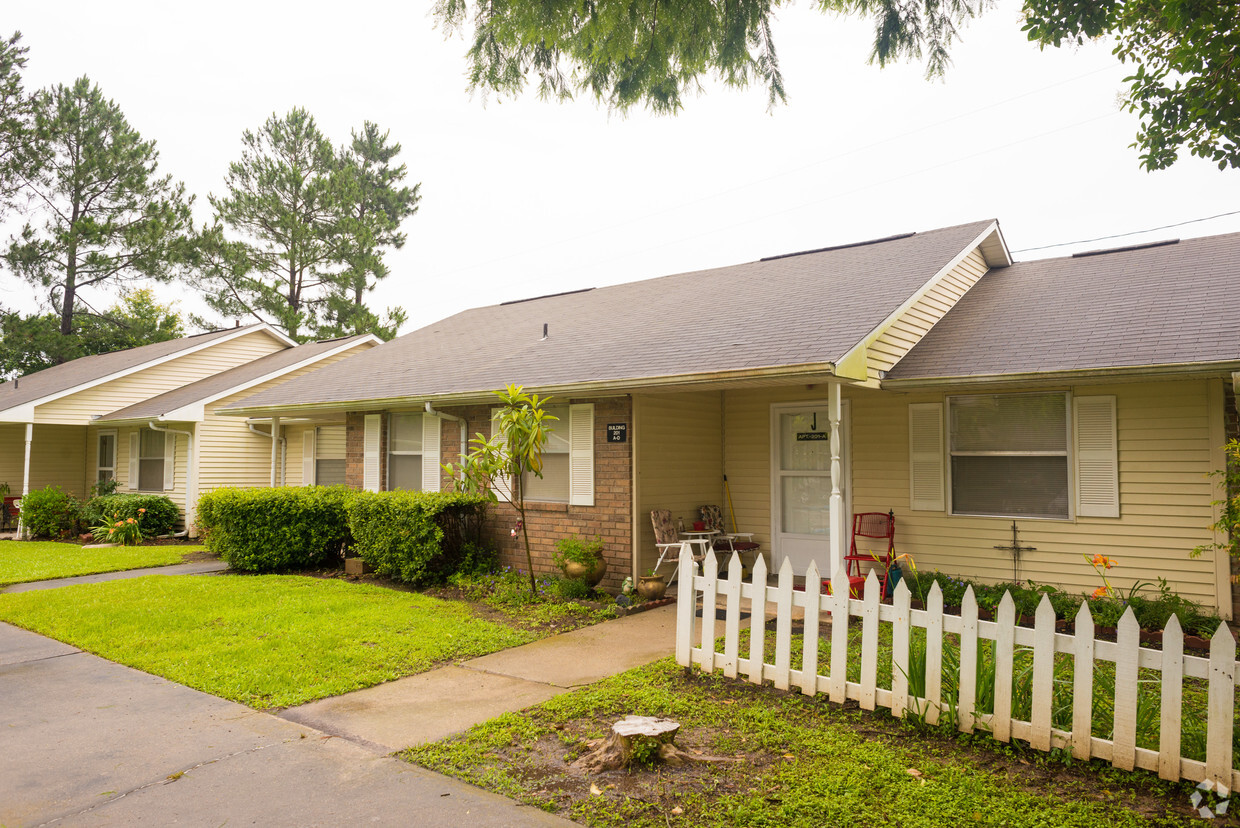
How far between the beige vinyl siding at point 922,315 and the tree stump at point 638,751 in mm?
4923

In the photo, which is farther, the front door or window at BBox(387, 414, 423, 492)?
window at BBox(387, 414, 423, 492)

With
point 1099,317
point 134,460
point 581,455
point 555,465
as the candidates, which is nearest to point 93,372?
point 134,460

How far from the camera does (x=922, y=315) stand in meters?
9.34

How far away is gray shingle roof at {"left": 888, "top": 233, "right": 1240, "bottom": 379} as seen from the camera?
7.34 m

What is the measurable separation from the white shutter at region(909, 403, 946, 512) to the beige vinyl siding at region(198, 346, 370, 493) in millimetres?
12259

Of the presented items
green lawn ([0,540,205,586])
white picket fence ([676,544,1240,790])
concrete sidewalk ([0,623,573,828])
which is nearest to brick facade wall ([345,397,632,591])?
white picket fence ([676,544,1240,790])

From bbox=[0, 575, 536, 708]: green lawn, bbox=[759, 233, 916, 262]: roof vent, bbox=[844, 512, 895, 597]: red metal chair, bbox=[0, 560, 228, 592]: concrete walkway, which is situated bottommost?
bbox=[0, 560, 228, 592]: concrete walkway

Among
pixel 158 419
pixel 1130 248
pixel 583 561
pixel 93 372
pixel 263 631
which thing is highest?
pixel 1130 248

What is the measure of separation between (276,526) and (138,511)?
6.38 meters

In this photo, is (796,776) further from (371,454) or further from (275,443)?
(275,443)

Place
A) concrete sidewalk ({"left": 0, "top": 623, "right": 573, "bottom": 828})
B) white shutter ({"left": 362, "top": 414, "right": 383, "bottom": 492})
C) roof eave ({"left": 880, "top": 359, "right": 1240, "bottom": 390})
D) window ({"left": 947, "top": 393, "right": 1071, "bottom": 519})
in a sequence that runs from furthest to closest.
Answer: white shutter ({"left": 362, "top": 414, "right": 383, "bottom": 492}) < window ({"left": 947, "top": 393, "right": 1071, "bottom": 519}) < roof eave ({"left": 880, "top": 359, "right": 1240, "bottom": 390}) < concrete sidewalk ({"left": 0, "top": 623, "right": 573, "bottom": 828})

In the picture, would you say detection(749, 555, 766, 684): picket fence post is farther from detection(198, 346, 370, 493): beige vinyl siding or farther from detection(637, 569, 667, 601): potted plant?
detection(198, 346, 370, 493): beige vinyl siding

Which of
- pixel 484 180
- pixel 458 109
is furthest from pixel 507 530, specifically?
pixel 484 180

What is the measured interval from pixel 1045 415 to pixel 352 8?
7.76m
